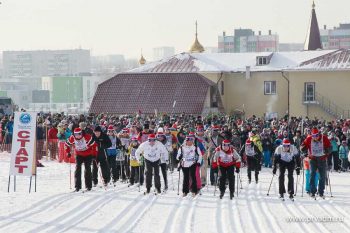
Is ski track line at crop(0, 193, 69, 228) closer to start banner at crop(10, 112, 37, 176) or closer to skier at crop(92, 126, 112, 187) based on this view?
start banner at crop(10, 112, 37, 176)

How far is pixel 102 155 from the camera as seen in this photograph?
2452 cm

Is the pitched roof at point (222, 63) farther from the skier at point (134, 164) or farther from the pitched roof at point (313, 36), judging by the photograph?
the skier at point (134, 164)

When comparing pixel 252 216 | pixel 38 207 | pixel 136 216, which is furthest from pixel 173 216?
pixel 38 207

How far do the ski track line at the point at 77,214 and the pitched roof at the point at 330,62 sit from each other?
4797cm

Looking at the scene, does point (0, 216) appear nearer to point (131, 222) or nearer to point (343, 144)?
point (131, 222)

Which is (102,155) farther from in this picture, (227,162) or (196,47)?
(196,47)

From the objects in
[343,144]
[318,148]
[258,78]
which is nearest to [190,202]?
[318,148]

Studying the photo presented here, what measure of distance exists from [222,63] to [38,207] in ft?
190

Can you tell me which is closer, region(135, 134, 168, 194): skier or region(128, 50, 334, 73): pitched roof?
region(135, 134, 168, 194): skier

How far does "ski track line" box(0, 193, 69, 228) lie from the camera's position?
60.6 ft

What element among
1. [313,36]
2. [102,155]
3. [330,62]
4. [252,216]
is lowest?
[252,216]

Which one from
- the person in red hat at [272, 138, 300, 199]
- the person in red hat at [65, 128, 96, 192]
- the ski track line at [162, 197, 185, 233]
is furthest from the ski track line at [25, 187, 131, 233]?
the person in red hat at [272, 138, 300, 199]

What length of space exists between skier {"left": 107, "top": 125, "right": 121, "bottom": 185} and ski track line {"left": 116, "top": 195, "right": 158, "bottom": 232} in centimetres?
353

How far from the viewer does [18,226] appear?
17.3 m
